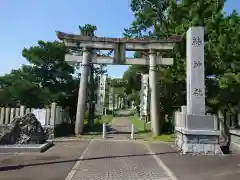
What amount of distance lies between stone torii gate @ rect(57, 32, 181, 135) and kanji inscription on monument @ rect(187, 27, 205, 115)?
6926 millimetres

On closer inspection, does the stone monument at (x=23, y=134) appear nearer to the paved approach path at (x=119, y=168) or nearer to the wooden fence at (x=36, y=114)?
the paved approach path at (x=119, y=168)

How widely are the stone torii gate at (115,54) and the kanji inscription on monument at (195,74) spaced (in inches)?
273

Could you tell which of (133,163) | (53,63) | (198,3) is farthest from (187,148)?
(53,63)

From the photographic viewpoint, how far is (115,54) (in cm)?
1973

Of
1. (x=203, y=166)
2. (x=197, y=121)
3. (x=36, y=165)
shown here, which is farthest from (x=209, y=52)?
(x=36, y=165)

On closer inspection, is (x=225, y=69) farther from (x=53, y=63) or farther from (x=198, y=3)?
(x=53, y=63)

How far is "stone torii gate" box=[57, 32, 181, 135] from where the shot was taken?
1903 cm

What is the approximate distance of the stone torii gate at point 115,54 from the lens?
1903 centimetres

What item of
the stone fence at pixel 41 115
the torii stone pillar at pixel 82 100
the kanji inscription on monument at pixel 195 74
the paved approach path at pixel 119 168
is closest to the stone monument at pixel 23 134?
the paved approach path at pixel 119 168

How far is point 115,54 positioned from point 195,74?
29.6 ft

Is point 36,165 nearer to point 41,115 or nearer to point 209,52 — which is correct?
point 41,115

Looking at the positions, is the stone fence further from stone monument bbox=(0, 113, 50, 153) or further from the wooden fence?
stone monument bbox=(0, 113, 50, 153)

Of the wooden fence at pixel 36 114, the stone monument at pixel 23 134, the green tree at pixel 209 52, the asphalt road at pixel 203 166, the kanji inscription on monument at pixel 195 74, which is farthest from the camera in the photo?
the wooden fence at pixel 36 114

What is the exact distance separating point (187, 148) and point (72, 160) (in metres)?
4.75
